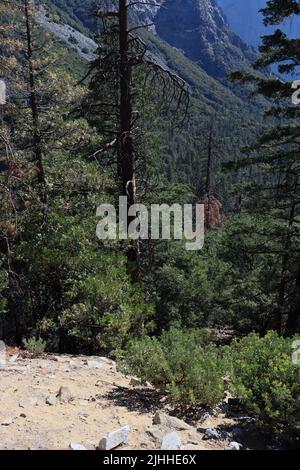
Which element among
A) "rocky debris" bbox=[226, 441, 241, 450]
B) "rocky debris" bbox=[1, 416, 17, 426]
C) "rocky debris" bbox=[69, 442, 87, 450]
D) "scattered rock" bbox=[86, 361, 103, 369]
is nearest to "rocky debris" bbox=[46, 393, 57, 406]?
"rocky debris" bbox=[1, 416, 17, 426]

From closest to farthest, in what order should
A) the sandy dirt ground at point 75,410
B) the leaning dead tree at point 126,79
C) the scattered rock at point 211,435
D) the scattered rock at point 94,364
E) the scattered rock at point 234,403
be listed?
the sandy dirt ground at point 75,410, the scattered rock at point 211,435, the scattered rock at point 234,403, the scattered rock at point 94,364, the leaning dead tree at point 126,79

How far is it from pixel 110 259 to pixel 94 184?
7.49 feet

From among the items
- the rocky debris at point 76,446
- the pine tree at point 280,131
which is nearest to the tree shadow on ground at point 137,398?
the rocky debris at point 76,446

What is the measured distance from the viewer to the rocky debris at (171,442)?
153 inches

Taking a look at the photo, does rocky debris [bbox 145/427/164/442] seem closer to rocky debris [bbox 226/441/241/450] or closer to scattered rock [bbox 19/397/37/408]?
rocky debris [bbox 226/441/241/450]

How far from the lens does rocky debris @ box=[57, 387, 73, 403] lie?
4.96 meters

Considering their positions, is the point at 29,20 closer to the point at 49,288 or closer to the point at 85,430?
the point at 49,288

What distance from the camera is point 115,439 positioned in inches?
153

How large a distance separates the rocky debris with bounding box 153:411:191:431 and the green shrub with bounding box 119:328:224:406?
0.77 ft

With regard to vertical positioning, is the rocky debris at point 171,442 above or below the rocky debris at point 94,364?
above

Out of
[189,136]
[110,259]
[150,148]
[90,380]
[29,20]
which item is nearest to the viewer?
[90,380]

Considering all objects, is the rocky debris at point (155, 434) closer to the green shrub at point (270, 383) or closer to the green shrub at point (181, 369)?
the green shrub at point (181, 369)

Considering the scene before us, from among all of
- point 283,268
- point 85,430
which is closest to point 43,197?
point 85,430

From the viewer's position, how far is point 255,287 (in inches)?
737
